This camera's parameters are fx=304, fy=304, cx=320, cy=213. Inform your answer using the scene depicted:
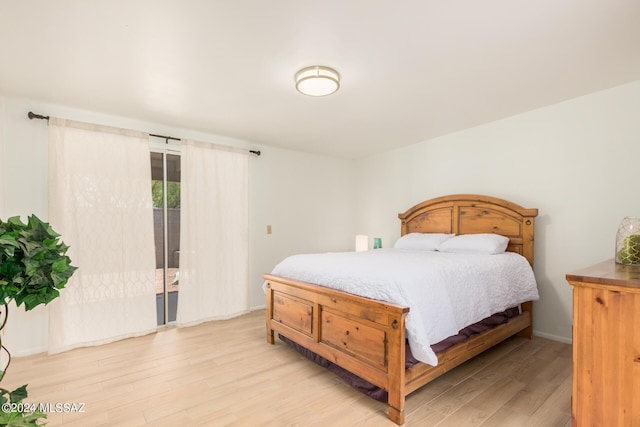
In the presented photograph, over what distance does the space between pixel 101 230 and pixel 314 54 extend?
2.67 m

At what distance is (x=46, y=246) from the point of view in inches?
29.8

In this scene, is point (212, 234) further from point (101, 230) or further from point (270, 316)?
point (270, 316)

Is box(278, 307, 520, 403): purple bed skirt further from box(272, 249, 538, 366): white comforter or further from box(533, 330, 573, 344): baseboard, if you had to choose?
box(533, 330, 573, 344): baseboard

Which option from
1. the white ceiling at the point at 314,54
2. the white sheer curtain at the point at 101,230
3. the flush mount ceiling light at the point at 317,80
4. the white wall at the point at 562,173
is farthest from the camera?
the white sheer curtain at the point at 101,230

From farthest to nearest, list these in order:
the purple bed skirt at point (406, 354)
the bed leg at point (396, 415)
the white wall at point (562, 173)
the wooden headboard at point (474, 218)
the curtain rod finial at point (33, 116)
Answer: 1. the wooden headboard at point (474, 218)
2. the curtain rod finial at point (33, 116)
3. the white wall at point (562, 173)
4. the purple bed skirt at point (406, 354)
5. the bed leg at point (396, 415)

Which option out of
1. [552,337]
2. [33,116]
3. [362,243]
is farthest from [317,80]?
[552,337]

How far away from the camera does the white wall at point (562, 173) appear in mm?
2648

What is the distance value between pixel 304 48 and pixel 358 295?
1679mm

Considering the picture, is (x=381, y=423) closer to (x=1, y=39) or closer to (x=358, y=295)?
(x=358, y=295)

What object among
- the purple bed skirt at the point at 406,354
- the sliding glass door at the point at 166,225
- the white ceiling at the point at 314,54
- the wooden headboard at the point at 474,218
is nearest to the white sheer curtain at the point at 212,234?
the sliding glass door at the point at 166,225

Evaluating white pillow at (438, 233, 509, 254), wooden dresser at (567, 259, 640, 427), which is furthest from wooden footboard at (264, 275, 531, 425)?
wooden dresser at (567, 259, 640, 427)

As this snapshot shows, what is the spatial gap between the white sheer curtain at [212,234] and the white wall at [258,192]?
0.19 metres

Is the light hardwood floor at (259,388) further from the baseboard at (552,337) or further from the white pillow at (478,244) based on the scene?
the white pillow at (478,244)

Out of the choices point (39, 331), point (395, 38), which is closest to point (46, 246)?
point (395, 38)
